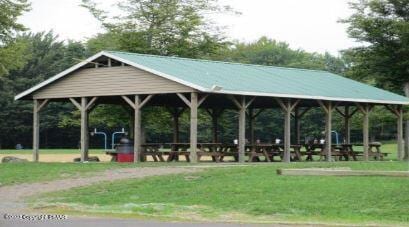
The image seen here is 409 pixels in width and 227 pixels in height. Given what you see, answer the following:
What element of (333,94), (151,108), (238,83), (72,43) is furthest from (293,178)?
(72,43)

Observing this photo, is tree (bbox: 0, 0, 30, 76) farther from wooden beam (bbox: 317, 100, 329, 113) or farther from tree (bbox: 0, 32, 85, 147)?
tree (bbox: 0, 32, 85, 147)

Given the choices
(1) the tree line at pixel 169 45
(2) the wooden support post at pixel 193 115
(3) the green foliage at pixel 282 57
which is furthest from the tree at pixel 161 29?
(3) the green foliage at pixel 282 57

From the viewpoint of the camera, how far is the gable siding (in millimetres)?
27547

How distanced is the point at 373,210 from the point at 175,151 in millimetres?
16669

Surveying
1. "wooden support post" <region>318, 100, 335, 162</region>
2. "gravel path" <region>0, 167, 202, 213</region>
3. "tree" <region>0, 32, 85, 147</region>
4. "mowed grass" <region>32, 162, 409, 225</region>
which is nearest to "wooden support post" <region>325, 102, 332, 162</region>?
"wooden support post" <region>318, 100, 335, 162</region>

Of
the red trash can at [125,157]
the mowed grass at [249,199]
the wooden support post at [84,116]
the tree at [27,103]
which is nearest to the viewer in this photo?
the mowed grass at [249,199]

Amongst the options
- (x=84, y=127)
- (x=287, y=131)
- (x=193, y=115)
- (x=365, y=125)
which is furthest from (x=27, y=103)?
(x=193, y=115)

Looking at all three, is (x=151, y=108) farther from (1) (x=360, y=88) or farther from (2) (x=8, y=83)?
(2) (x=8, y=83)

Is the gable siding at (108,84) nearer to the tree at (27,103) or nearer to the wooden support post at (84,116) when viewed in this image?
the wooden support post at (84,116)

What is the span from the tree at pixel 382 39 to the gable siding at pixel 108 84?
12754 mm

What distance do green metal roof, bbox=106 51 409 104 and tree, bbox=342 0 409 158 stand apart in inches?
81.3

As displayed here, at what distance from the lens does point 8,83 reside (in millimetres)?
65312

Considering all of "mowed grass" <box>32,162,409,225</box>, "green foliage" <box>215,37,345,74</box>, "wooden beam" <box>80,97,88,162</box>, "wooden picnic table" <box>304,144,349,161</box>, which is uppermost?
"green foliage" <box>215,37,345,74</box>

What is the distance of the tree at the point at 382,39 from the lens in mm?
36062
